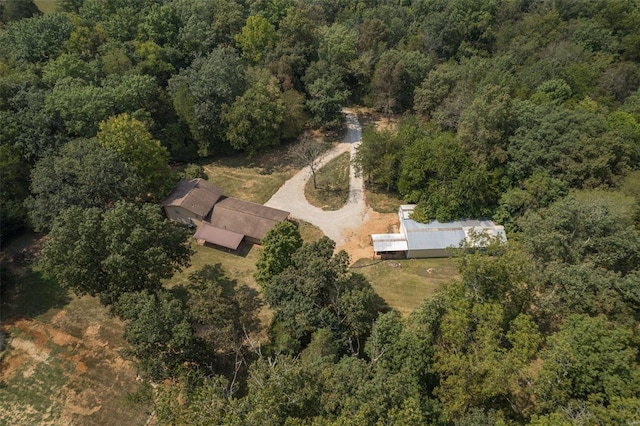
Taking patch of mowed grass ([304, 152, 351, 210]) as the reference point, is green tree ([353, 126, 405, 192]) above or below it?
above

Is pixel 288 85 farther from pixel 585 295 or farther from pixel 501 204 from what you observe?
pixel 585 295

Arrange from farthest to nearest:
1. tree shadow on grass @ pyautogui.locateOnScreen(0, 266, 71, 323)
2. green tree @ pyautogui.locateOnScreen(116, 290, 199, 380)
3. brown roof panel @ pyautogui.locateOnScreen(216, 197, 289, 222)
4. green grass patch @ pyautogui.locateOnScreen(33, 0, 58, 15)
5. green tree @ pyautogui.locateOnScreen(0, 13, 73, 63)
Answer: green grass patch @ pyautogui.locateOnScreen(33, 0, 58, 15) → green tree @ pyautogui.locateOnScreen(0, 13, 73, 63) → brown roof panel @ pyautogui.locateOnScreen(216, 197, 289, 222) → tree shadow on grass @ pyautogui.locateOnScreen(0, 266, 71, 323) → green tree @ pyautogui.locateOnScreen(116, 290, 199, 380)

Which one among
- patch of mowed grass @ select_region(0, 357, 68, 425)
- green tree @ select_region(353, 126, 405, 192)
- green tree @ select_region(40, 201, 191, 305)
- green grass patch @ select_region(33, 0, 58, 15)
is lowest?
patch of mowed grass @ select_region(0, 357, 68, 425)

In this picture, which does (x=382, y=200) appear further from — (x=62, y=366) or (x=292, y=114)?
(x=62, y=366)

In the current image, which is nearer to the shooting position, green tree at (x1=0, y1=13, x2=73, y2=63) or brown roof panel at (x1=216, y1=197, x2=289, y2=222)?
brown roof panel at (x1=216, y1=197, x2=289, y2=222)

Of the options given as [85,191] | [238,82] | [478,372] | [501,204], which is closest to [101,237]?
[85,191]

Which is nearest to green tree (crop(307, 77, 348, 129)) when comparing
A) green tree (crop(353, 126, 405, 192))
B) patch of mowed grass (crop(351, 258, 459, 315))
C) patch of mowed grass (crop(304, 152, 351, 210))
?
patch of mowed grass (crop(304, 152, 351, 210))

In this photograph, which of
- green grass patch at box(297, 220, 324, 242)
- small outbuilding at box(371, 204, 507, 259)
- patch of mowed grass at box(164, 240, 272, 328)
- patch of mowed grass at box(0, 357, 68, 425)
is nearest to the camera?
patch of mowed grass at box(0, 357, 68, 425)

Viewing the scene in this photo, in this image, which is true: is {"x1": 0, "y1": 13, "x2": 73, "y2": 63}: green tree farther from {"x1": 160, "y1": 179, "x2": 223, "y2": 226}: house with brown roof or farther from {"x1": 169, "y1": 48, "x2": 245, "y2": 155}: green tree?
{"x1": 160, "y1": 179, "x2": 223, "y2": 226}: house with brown roof
